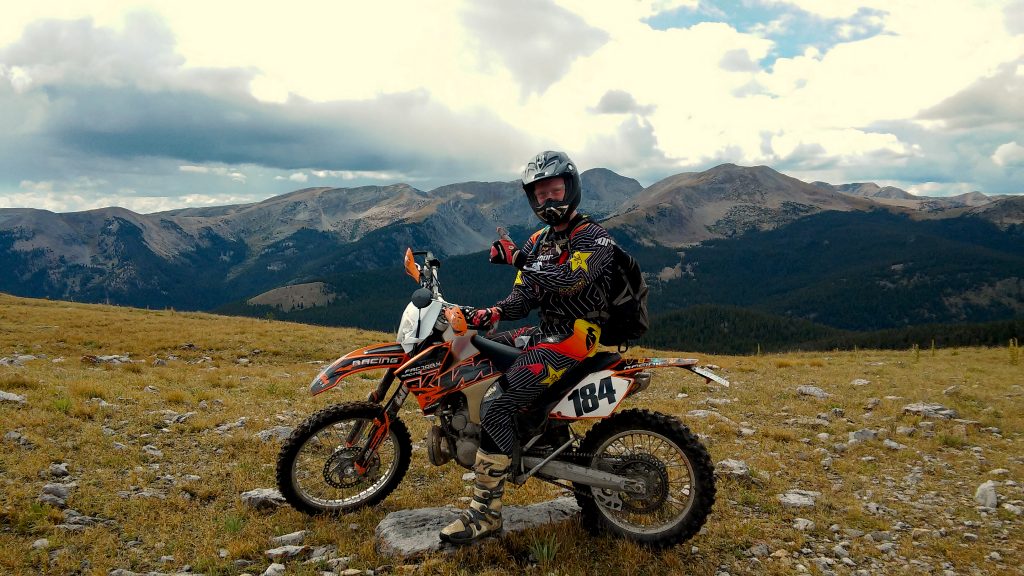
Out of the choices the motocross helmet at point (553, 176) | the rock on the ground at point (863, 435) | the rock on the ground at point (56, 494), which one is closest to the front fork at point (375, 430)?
the motocross helmet at point (553, 176)

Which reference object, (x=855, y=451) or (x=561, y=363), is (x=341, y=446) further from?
(x=855, y=451)

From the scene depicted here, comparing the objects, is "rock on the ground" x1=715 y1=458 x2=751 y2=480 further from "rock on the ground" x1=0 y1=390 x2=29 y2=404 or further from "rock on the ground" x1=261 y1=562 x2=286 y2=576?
"rock on the ground" x1=0 y1=390 x2=29 y2=404

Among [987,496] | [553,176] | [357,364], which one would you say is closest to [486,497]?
[357,364]

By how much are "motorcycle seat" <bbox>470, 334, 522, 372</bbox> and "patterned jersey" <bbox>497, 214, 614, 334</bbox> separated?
0.38 metres

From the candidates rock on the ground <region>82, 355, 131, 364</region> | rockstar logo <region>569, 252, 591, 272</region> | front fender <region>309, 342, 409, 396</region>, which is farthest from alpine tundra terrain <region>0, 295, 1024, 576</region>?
rockstar logo <region>569, 252, 591, 272</region>

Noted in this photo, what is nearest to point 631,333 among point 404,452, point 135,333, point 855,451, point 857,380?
point 404,452

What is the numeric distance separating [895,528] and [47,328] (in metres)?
32.3

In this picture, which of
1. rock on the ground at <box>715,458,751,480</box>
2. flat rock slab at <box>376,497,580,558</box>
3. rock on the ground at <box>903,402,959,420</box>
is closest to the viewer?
flat rock slab at <box>376,497,580,558</box>

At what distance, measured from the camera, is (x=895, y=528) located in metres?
6.29

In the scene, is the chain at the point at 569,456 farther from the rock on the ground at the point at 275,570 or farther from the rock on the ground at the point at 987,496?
the rock on the ground at the point at 987,496

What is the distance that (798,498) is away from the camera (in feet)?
22.9

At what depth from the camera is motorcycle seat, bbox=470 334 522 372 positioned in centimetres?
587

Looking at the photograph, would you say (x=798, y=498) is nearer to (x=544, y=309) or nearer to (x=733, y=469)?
(x=733, y=469)

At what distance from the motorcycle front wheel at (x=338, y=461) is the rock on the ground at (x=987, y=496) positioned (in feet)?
24.7
